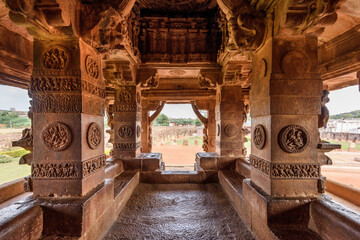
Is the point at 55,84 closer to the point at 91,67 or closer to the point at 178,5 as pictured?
the point at 91,67

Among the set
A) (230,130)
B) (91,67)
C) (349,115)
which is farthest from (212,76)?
(349,115)

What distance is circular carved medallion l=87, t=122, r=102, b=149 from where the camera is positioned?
7.09 feet

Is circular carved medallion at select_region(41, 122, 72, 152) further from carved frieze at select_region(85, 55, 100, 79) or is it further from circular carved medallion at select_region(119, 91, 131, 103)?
circular carved medallion at select_region(119, 91, 131, 103)

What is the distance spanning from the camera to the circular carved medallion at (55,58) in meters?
1.99

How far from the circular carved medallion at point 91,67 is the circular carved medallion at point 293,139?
8.44 feet

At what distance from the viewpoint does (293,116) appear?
6.41 feet

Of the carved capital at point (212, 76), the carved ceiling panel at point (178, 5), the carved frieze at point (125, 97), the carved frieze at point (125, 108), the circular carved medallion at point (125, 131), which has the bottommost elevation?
the circular carved medallion at point (125, 131)

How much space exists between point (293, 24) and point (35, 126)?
10.6 ft

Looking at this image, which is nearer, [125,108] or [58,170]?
[58,170]

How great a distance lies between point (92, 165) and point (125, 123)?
242 centimetres

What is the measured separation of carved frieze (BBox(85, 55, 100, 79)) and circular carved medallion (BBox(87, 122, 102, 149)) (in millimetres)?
688

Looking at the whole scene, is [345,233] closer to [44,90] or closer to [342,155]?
[44,90]

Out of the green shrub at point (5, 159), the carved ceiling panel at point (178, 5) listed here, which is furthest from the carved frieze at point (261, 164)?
the green shrub at point (5, 159)

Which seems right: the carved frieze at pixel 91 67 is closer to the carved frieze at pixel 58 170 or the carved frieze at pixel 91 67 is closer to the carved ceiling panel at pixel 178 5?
the carved frieze at pixel 58 170
